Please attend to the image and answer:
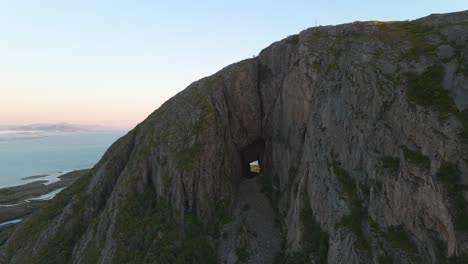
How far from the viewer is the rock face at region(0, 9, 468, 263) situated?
2491 centimetres

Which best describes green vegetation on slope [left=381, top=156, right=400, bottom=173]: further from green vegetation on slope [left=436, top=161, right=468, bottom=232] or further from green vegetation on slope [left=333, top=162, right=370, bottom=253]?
green vegetation on slope [left=436, top=161, right=468, bottom=232]

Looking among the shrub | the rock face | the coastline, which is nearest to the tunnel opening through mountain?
the rock face

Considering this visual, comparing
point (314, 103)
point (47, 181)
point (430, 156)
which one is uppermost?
point (314, 103)

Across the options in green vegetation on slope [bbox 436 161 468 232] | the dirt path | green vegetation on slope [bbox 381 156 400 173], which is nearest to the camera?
green vegetation on slope [bbox 436 161 468 232]

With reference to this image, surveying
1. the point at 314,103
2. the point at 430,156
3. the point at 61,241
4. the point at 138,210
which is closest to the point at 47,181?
the point at 61,241

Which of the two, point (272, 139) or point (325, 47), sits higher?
point (325, 47)

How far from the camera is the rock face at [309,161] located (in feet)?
81.7

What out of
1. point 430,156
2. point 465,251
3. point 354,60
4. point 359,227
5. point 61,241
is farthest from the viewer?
point 61,241

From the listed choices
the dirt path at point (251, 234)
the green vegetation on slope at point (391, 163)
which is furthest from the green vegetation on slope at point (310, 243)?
the green vegetation on slope at point (391, 163)

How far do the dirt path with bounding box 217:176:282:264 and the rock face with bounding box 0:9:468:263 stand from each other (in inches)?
45.2

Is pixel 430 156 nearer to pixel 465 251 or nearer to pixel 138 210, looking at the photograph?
pixel 465 251

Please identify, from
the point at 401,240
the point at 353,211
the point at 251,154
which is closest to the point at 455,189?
the point at 401,240

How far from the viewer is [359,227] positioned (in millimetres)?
27969

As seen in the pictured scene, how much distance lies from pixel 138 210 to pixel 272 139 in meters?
24.2
